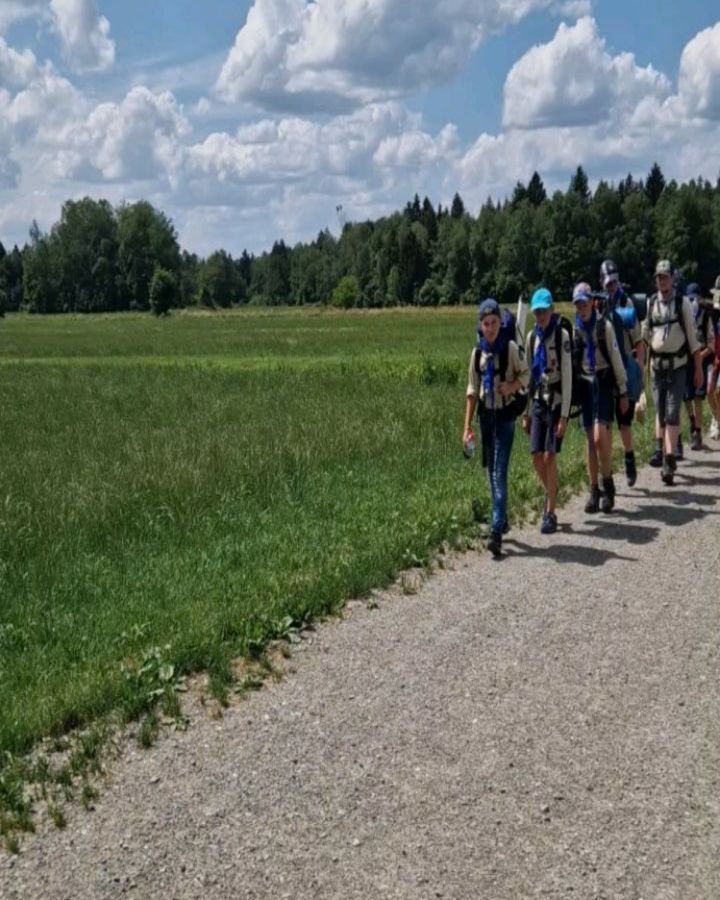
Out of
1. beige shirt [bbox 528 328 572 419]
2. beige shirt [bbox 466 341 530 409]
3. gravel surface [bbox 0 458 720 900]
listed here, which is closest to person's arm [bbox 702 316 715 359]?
beige shirt [bbox 528 328 572 419]

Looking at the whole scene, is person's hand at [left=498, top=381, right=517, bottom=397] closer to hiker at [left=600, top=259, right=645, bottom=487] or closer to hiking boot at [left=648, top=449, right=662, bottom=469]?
hiker at [left=600, top=259, right=645, bottom=487]

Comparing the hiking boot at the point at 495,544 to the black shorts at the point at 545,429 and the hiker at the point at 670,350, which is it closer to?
the black shorts at the point at 545,429

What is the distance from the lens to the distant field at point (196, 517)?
21.0 ft

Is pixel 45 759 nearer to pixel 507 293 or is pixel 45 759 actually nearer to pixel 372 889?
pixel 372 889

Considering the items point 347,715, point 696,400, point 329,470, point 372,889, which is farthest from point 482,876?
point 696,400

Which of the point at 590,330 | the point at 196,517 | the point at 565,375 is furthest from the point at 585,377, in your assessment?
the point at 196,517

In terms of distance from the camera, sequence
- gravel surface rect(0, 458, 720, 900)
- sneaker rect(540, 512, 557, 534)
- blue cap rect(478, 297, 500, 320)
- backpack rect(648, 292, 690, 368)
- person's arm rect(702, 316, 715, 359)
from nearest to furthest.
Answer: gravel surface rect(0, 458, 720, 900)
blue cap rect(478, 297, 500, 320)
sneaker rect(540, 512, 557, 534)
backpack rect(648, 292, 690, 368)
person's arm rect(702, 316, 715, 359)

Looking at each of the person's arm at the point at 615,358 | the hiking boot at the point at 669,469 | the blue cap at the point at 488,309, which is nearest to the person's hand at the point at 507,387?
the blue cap at the point at 488,309

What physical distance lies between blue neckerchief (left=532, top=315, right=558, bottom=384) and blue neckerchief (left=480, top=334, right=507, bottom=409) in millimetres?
780

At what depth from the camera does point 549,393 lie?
9.45m

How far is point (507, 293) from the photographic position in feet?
407

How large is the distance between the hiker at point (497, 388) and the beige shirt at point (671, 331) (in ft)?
11.2

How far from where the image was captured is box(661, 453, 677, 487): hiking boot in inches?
454

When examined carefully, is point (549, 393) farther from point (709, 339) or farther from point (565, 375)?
Result: point (709, 339)
